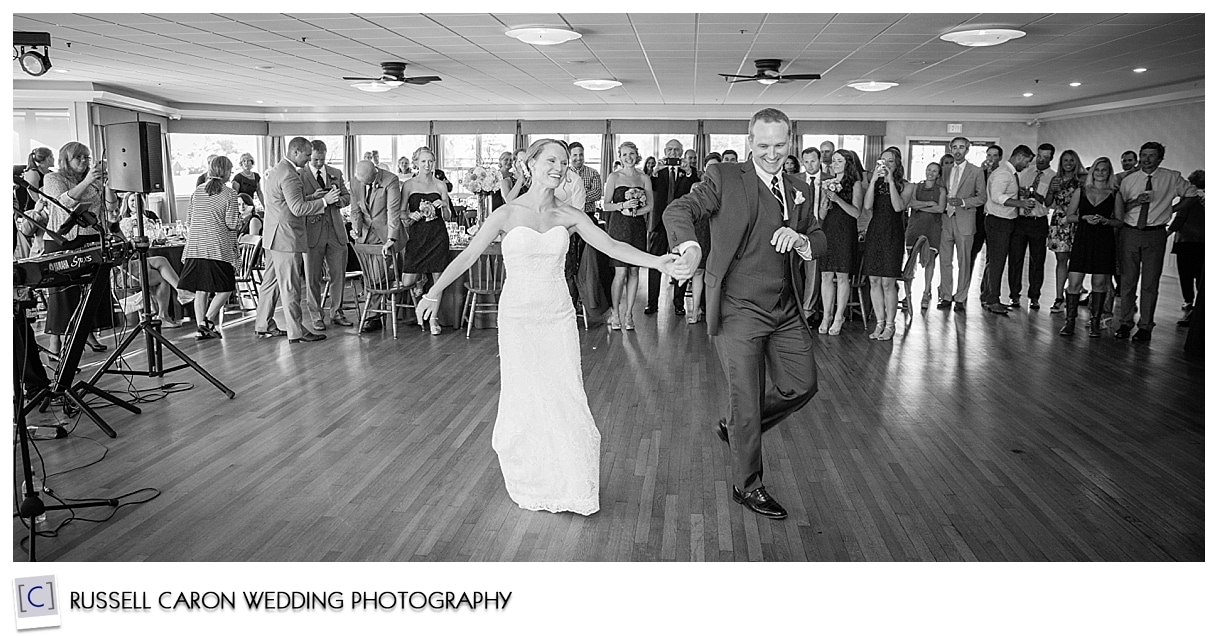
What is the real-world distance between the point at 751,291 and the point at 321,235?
221 inches

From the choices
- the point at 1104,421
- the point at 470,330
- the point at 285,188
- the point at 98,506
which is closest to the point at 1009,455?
the point at 1104,421

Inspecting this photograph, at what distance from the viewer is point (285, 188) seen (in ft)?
25.1

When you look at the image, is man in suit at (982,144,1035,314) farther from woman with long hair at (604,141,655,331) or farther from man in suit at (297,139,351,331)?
man in suit at (297,139,351,331)

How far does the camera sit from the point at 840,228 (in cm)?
821

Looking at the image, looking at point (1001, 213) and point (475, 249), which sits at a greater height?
point (1001, 213)

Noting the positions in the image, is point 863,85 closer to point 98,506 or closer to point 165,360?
point 165,360

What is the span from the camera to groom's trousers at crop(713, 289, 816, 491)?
3.60 meters

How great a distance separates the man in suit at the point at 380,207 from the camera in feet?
28.3

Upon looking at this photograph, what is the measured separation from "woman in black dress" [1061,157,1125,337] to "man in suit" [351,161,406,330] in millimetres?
6080

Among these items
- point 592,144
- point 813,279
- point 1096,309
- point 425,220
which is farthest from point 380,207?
point 592,144

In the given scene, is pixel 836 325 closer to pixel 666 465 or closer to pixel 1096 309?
pixel 1096 309

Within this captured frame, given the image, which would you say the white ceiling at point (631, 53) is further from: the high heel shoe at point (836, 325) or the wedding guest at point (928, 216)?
the high heel shoe at point (836, 325)

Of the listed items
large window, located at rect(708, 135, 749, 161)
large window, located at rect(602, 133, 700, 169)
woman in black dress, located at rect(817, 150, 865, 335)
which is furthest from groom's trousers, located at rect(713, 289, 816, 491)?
large window, located at rect(708, 135, 749, 161)

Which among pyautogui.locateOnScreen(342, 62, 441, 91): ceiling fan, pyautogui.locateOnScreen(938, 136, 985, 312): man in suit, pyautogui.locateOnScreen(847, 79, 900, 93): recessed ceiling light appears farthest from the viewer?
pyautogui.locateOnScreen(847, 79, 900, 93): recessed ceiling light
